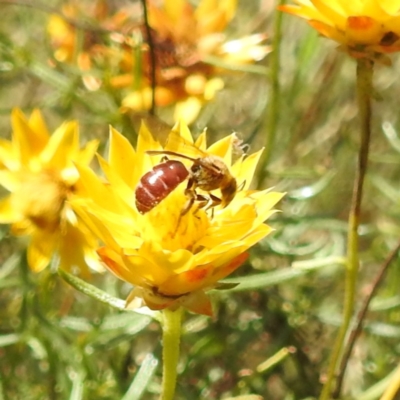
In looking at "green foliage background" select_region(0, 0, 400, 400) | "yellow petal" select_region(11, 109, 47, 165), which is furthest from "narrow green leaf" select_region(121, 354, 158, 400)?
"yellow petal" select_region(11, 109, 47, 165)

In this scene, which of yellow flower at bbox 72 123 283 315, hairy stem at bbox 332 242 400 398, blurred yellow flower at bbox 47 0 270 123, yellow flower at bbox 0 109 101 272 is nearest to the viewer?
yellow flower at bbox 72 123 283 315

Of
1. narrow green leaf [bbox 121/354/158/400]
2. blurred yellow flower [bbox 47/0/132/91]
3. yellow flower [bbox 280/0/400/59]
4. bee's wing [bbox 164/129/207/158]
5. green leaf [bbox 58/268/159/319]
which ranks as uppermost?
yellow flower [bbox 280/0/400/59]

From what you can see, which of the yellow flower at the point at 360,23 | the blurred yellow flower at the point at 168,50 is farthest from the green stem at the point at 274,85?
the yellow flower at the point at 360,23

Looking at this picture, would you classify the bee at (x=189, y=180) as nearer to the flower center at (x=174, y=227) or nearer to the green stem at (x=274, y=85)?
the flower center at (x=174, y=227)

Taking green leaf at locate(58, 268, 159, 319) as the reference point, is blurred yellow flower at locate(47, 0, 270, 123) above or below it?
below

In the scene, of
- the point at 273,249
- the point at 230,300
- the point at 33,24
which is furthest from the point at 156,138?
the point at 33,24

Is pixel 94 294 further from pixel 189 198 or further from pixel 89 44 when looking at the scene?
pixel 89 44

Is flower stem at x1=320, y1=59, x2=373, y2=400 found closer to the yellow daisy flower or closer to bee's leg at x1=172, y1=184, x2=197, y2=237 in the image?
bee's leg at x1=172, y1=184, x2=197, y2=237

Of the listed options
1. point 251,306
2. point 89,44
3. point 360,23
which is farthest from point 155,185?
point 89,44
